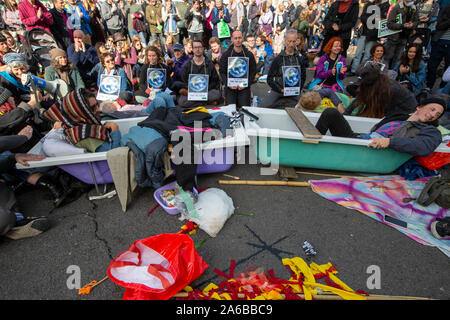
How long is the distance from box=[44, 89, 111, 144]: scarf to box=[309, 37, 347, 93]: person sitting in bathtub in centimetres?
417

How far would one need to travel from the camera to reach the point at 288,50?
12.8 ft

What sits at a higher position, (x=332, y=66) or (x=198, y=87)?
(x=332, y=66)

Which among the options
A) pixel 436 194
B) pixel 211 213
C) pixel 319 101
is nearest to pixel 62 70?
pixel 211 213

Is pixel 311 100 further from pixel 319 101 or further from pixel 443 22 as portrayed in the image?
pixel 443 22

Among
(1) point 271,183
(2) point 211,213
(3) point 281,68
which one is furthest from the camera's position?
(3) point 281,68

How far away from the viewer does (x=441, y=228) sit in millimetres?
2164

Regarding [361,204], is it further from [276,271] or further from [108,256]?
[108,256]

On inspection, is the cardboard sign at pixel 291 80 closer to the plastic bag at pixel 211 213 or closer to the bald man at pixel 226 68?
the bald man at pixel 226 68

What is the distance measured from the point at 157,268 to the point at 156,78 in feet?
12.2

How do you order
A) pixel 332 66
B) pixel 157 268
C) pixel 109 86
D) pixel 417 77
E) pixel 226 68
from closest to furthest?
pixel 157 268
pixel 226 68
pixel 109 86
pixel 332 66
pixel 417 77

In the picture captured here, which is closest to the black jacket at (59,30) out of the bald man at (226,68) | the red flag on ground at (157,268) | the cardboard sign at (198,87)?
the cardboard sign at (198,87)

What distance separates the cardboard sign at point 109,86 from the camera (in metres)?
4.29

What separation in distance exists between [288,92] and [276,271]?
3.05 meters

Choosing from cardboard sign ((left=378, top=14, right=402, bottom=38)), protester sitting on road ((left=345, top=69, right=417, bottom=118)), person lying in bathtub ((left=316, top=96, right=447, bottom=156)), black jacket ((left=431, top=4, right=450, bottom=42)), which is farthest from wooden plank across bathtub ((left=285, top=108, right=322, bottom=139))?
black jacket ((left=431, top=4, right=450, bottom=42))
